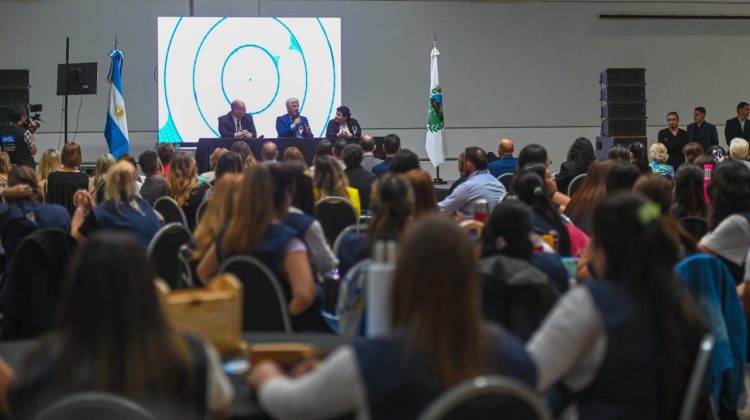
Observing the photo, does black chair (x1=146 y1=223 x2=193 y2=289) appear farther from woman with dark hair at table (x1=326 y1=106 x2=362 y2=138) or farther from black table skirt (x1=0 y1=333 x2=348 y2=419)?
woman with dark hair at table (x1=326 y1=106 x2=362 y2=138)

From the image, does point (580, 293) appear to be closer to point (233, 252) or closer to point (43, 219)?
point (233, 252)

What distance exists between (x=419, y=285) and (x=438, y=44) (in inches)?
504

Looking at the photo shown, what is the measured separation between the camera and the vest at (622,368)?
2229mm

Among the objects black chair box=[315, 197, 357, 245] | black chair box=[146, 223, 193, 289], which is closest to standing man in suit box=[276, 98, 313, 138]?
black chair box=[315, 197, 357, 245]

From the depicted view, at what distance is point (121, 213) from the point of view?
4.91 m

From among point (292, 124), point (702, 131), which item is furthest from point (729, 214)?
point (702, 131)

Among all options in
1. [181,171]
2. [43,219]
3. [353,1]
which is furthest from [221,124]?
[43,219]

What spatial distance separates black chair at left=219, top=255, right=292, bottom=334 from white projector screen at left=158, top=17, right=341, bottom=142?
9337 millimetres

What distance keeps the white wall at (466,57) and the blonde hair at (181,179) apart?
7551 millimetres

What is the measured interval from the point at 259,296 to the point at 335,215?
2406 mm

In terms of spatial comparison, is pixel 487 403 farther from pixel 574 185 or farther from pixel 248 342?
pixel 574 185

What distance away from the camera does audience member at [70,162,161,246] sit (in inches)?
193

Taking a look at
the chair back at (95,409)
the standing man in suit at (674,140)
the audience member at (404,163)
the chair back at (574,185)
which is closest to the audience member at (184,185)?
the audience member at (404,163)

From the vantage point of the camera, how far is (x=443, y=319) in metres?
1.92
